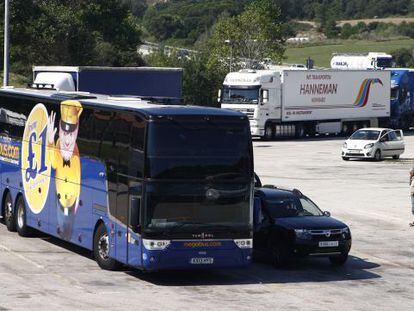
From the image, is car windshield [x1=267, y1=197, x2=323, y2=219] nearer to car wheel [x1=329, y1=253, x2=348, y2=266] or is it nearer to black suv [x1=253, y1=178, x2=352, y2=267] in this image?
black suv [x1=253, y1=178, x2=352, y2=267]

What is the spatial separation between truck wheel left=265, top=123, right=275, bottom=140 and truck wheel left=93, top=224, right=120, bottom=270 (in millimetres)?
39618

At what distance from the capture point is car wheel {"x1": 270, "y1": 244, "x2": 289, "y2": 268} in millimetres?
22062

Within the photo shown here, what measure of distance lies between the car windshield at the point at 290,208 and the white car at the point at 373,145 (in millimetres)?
26695

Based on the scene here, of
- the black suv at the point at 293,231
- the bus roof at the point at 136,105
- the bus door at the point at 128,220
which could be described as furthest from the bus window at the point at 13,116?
the bus door at the point at 128,220

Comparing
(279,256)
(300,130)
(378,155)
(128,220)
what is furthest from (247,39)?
(128,220)

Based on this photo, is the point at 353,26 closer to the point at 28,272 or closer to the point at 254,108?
the point at 254,108

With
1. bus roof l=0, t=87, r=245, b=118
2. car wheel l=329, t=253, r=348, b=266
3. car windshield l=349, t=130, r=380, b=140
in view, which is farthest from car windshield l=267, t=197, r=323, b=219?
car windshield l=349, t=130, r=380, b=140

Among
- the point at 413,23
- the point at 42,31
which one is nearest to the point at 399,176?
the point at 42,31

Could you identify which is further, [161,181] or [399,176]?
[399,176]

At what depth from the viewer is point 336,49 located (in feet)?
470

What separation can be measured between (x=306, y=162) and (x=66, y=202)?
1037 inches

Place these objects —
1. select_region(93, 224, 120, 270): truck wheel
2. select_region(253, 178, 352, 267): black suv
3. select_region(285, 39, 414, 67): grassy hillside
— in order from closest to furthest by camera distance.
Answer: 1. select_region(93, 224, 120, 270): truck wheel
2. select_region(253, 178, 352, 267): black suv
3. select_region(285, 39, 414, 67): grassy hillside

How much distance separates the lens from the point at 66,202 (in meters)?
23.0

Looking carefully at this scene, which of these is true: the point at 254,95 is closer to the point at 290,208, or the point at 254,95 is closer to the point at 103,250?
the point at 290,208
